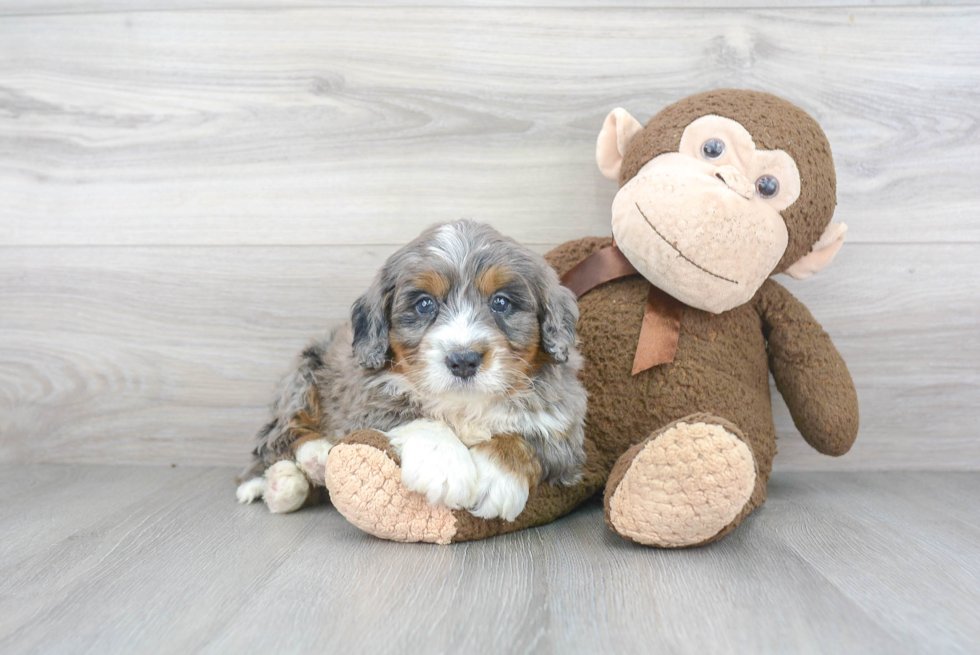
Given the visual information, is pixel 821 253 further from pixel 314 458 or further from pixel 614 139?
pixel 314 458

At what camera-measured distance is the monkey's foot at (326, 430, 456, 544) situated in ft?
5.15

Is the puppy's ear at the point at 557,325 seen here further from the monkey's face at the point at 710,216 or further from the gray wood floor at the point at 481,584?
the gray wood floor at the point at 481,584

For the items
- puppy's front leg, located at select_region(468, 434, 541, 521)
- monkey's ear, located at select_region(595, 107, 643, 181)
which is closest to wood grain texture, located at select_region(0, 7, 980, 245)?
monkey's ear, located at select_region(595, 107, 643, 181)

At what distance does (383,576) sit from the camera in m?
1.45

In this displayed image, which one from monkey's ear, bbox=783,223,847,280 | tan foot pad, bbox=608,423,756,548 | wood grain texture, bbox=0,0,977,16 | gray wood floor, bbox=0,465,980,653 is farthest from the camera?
wood grain texture, bbox=0,0,977,16

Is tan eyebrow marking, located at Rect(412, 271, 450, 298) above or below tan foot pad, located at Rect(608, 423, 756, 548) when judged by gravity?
above

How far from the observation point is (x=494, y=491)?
1.57 m

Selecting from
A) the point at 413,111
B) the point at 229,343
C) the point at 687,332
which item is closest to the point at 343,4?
the point at 413,111

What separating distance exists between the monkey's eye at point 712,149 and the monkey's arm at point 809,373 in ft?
1.40

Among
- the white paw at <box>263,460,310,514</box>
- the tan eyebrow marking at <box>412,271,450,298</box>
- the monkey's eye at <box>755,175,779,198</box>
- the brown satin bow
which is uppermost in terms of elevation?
the monkey's eye at <box>755,175,779,198</box>

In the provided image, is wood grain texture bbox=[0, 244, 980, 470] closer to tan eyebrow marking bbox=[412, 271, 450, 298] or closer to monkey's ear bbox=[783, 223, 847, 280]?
monkey's ear bbox=[783, 223, 847, 280]

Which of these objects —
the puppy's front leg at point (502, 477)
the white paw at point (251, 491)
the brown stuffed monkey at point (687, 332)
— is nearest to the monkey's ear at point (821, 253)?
the brown stuffed monkey at point (687, 332)

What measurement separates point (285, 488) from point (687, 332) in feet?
3.67

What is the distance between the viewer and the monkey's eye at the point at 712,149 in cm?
184
